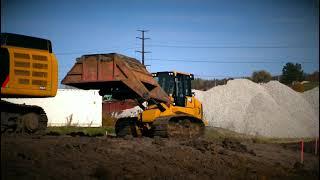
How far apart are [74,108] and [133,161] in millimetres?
35875

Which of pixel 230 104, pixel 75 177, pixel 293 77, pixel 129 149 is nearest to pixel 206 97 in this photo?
pixel 230 104

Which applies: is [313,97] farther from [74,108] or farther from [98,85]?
[98,85]

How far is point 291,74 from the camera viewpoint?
81.6m

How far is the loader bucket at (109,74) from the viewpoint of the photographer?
15594 millimetres

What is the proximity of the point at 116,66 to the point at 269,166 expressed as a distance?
6507mm

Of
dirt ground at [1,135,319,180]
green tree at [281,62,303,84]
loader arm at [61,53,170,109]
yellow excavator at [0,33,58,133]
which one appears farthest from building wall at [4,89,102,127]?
green tree at [281,62,303,84]

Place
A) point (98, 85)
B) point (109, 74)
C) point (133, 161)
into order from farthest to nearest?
point (98, 85) < point (109, 74) < point (133, 161)

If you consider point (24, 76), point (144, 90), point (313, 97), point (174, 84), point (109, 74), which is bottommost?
point (144, 90)

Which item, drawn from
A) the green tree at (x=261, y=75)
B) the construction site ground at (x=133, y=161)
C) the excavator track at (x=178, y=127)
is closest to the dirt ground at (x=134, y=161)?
the construction site ground at (x=133, y=161)

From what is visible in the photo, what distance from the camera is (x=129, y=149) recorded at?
12914mm

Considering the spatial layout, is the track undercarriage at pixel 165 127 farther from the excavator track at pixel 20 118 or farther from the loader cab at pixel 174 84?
the excavator track at pixel 20 118

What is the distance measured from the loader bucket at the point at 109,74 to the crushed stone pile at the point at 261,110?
27.3m

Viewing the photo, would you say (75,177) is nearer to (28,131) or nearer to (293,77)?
(28,131)

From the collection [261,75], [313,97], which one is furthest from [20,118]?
[261,75]
